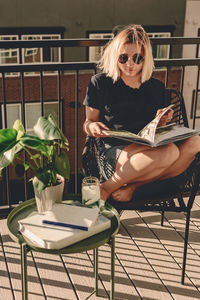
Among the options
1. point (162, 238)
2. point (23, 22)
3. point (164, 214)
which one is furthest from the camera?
point (23, 22)

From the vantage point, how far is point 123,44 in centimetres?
255

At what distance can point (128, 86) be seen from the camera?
271 cm

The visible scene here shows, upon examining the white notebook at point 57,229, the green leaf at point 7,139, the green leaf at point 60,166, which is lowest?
the white notebook at point 57,229

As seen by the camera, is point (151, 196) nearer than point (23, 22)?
Yes

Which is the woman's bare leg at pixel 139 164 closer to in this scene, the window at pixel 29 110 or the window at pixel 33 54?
the window at pixel 33 54

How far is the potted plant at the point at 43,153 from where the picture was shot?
1.80 m

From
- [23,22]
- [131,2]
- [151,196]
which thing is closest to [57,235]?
[151,196]

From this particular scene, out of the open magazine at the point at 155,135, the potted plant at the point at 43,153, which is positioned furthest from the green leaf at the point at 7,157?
the open magazine at the point at 155,135

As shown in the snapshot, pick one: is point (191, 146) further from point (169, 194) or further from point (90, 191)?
point (90, 191)

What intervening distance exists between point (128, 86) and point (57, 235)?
127cm

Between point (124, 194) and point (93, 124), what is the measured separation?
459 millimetres

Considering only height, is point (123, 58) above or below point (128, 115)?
above

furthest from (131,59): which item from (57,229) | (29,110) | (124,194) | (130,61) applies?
(29,110)

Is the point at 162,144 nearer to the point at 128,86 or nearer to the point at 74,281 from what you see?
the point at 128,86
